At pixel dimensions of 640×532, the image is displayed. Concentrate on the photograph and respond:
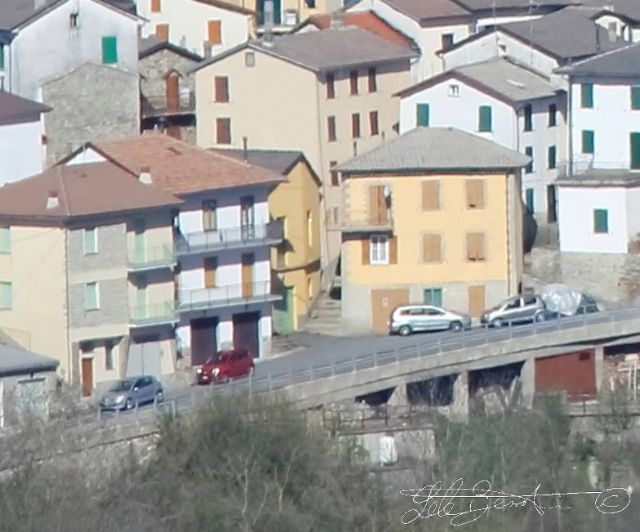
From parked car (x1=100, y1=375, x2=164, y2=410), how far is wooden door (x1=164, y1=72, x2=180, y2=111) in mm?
14390

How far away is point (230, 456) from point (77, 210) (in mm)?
9758

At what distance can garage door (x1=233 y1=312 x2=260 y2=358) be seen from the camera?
76438 millimetres

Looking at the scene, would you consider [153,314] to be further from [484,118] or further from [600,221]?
[484,118]

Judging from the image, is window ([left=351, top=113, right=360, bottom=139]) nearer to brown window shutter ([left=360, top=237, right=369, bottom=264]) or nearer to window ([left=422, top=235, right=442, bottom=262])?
brown window shutter ([left=360, top=237, right=369, bottom=264])

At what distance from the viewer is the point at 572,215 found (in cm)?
7944

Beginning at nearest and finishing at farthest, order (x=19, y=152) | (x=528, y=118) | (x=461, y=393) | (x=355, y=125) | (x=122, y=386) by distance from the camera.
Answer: (x=122, y=386) → (x=461, y=393) → (x=19, y=152) → (x=528, y=118) → (x=355, y=125)

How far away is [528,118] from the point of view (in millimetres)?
82125

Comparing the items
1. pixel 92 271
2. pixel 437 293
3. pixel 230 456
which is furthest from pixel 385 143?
pixel 230 456

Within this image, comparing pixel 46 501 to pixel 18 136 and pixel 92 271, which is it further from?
pixel 18 136

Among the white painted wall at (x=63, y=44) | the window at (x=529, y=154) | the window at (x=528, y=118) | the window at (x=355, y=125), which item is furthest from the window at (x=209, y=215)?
the window at (x=528, y=118)

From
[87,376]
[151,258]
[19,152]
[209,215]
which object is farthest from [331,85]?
[87,376]

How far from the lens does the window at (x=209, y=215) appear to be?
252 ft

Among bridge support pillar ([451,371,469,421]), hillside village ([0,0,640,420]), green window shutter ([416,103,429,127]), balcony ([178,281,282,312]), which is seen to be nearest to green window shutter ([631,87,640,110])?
hillside village ([0,0,640,420])

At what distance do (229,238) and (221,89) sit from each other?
24.1 feet
